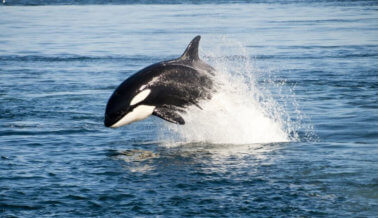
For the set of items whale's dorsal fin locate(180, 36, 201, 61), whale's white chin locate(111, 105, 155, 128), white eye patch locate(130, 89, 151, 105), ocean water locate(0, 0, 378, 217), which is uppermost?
whale's dorsal fin locate(180, 36, 201, 61)

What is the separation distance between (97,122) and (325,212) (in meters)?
6.87

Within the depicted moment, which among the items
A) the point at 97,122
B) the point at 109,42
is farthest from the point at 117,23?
the point at 97,122

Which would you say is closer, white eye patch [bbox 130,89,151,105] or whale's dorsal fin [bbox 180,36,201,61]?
white eye patch [bbox 130,89,151,105]

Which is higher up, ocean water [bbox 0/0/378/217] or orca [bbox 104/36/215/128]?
orca [bbox 104/36/215/128]

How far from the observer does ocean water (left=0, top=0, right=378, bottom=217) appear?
8.52 m

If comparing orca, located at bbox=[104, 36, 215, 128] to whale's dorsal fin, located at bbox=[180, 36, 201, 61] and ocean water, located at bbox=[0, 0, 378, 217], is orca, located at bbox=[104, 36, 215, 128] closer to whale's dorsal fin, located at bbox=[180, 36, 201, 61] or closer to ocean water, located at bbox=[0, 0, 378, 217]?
whale's dorsal fin, located at bbox=[180, 36, 201, 61]

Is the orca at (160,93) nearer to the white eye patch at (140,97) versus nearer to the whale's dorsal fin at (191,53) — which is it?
the white eye patch at (140,97)

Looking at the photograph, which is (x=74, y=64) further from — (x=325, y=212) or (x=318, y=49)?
(x=325, y=212)

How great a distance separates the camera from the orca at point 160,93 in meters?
10.8

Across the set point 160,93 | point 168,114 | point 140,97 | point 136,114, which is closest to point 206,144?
point 168,114

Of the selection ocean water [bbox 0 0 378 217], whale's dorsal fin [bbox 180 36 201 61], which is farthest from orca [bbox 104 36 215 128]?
ocean water [bbox 0 0 378 217]

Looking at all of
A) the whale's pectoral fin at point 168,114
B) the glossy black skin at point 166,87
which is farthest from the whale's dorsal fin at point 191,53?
the whale's pectoral fin at point 168,114

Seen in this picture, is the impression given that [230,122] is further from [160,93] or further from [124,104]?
[124,104]

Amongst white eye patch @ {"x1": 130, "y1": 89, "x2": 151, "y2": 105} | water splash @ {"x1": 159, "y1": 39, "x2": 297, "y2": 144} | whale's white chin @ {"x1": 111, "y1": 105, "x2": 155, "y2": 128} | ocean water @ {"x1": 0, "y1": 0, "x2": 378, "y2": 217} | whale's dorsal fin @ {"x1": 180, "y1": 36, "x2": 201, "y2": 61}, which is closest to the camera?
ocean water @ {"x1": 0, "y1": 0, "x2": 378, "y2": 217}
